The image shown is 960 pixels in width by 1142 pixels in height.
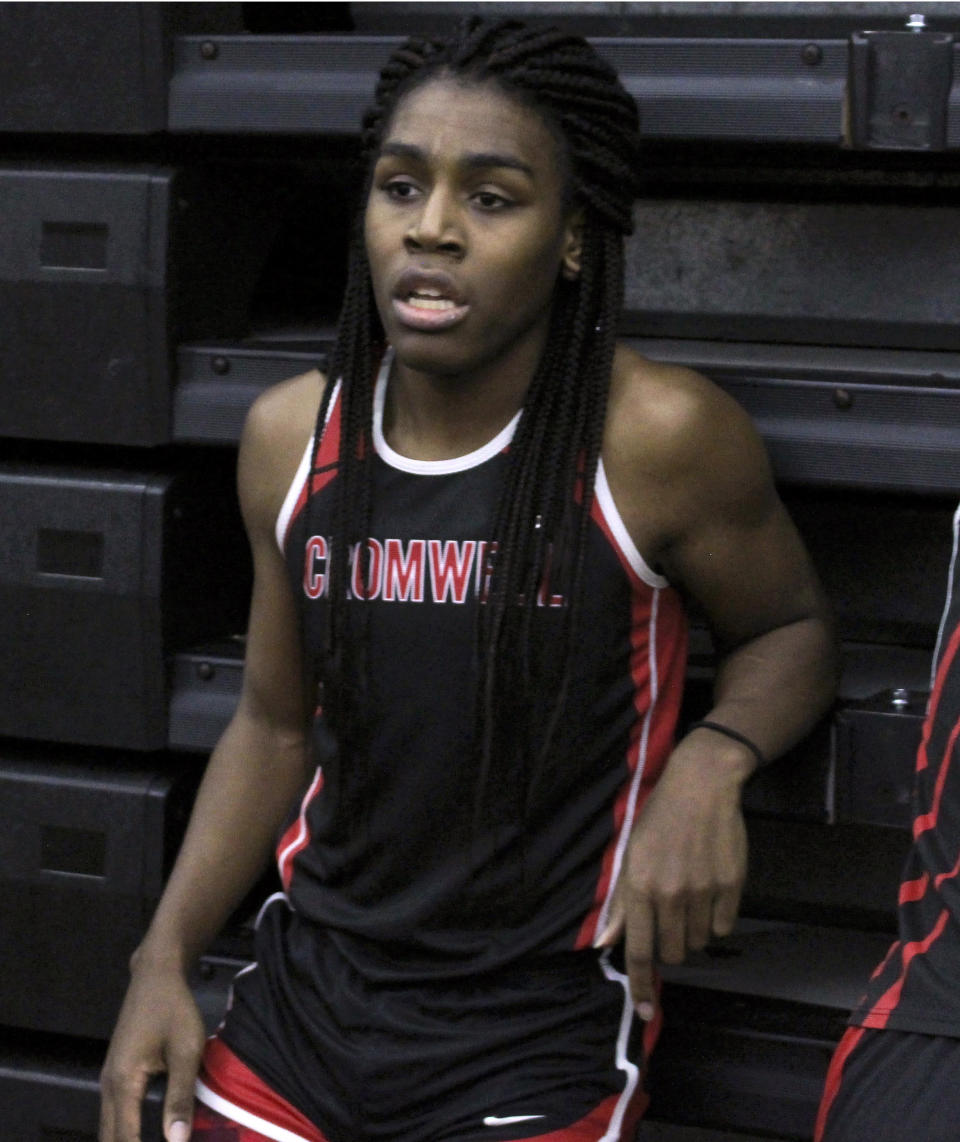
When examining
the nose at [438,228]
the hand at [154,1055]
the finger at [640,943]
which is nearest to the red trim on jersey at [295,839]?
the hand at [154,1055]

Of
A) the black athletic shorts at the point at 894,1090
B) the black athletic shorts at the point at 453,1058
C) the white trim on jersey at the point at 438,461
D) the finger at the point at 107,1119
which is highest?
the white trim on jersey at the point at 438,461

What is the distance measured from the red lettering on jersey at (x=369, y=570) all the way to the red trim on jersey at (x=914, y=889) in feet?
1.75

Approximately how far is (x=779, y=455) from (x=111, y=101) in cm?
78

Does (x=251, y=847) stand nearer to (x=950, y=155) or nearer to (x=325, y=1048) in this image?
(x=325, y=1048)

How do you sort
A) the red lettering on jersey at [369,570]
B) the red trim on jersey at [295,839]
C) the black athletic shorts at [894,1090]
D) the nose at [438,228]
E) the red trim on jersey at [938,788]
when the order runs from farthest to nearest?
the red trim on jersey at [295,839], the red lettering on jersey at [369,570], the nose at [438,228], the red trim on jersey at [938,788], the black athletic shorts at [894,1090]

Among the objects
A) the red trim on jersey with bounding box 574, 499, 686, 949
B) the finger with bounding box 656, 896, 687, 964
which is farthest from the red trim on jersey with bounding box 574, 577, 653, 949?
the finger with bounding box 656, 896, 687, 964

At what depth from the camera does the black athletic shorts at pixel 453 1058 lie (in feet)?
5.17

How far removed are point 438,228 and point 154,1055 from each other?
0.80 metres

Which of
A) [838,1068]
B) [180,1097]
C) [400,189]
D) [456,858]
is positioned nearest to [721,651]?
[456,858]

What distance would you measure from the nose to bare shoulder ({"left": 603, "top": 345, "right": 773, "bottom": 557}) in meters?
0.21

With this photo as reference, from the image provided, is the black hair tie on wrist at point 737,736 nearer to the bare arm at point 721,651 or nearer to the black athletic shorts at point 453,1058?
the bare arm at point 721,651

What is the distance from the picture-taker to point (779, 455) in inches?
68.5

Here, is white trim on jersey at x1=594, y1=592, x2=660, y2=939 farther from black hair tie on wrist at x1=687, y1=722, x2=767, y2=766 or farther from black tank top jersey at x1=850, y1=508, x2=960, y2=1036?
black tank top jersey at x1=850, y1=508, x2=960, y2=1036

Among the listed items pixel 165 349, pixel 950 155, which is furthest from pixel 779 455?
pixel 165 349
